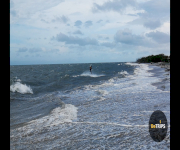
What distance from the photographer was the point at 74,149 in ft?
14.4

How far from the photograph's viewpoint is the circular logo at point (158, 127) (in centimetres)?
471

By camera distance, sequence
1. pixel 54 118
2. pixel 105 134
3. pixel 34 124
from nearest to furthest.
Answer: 1. pixel 105 134
2. pixel 34 124
3. pixel 54 118

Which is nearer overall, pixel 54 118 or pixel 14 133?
pixel 14 133

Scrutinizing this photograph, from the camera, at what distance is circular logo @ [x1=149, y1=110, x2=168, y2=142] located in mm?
4714

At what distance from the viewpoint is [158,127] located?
5355 millimetres
